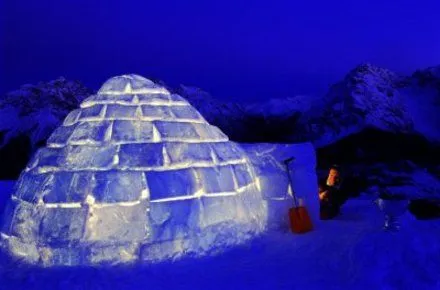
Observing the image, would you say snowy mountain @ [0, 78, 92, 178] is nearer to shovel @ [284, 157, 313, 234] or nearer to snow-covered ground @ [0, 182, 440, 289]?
shovel @ [284, 157, 313, 234]

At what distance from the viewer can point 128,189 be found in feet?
14.2

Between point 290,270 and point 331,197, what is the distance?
10.6ft

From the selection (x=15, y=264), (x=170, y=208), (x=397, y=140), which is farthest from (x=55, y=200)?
(x=397, y=140)

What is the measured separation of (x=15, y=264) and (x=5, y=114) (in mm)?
21297

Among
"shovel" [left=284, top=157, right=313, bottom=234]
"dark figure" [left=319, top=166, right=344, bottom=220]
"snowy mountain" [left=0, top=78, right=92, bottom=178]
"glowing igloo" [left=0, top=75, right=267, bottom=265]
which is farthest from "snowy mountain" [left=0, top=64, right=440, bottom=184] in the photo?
"glowing igloo" [left=0, top=75, right=267, bottom=265]

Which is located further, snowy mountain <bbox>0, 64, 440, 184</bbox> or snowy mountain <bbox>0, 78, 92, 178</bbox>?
snowy mountain <bbox>0, 64, 440, 184</bbox>

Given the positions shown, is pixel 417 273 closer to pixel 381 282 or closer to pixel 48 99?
pixel 381 282

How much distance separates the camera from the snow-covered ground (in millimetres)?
3324

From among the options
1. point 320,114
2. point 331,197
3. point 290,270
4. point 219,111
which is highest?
point 219,111

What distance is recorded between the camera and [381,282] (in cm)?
324

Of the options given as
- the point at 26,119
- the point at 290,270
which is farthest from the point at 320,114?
the point at 290,270

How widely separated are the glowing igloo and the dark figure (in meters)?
2.14

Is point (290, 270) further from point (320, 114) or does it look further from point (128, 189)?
point (320, 114)

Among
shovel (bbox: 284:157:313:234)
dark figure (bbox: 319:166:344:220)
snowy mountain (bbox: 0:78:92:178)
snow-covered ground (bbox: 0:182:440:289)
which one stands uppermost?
snowy mountain (bbox: 0:78:92:178)
